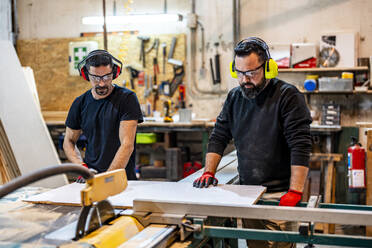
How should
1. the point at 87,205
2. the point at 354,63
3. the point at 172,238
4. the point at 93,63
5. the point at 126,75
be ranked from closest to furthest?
the point at 87,205 → the point at 172,238 → the point at 93,63 → the point at 354,63 → the point at 126,75

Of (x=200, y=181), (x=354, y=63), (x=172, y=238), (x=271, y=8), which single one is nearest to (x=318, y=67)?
(x=354, y=63)

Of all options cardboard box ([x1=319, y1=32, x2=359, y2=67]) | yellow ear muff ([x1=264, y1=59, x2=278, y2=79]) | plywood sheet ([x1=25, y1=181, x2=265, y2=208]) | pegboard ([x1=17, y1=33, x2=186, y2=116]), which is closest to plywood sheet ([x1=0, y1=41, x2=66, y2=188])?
pegboard ([x1=17, y1=33, x2=186, y2=116])

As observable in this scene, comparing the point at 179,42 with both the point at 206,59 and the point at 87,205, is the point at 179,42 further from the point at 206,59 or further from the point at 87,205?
the point at 87,205

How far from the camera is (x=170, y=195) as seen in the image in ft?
5.91

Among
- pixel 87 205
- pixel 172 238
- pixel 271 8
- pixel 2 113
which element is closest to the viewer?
pixel 87 205

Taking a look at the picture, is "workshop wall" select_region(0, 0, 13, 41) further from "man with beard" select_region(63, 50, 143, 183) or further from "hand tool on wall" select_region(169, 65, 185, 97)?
"man with beard" select_region(63, 50, 143, 183)

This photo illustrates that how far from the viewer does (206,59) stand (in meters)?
5.96

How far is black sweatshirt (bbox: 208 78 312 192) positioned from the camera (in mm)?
1954

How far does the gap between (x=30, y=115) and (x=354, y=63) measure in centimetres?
377

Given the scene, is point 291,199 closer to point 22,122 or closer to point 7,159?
point 7,159

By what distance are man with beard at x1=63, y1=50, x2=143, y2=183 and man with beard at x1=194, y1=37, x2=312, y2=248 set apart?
51 cm

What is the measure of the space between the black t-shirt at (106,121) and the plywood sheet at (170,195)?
15.3 inches

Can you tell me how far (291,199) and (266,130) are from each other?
0.35m

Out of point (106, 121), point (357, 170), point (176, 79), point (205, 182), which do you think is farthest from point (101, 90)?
point (176, 79)
